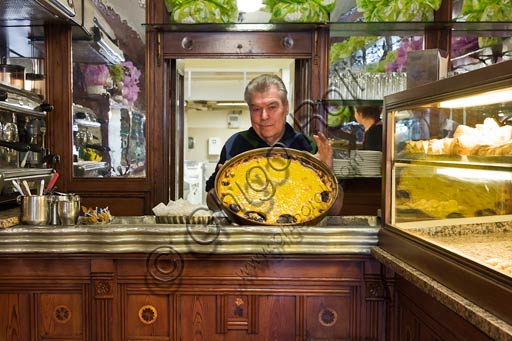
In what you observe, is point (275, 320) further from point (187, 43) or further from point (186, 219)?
point (187, 43)

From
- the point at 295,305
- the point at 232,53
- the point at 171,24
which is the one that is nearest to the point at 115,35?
the point at 171,24

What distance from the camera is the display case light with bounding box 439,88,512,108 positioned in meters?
1.15

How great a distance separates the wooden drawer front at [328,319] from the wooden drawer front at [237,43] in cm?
182

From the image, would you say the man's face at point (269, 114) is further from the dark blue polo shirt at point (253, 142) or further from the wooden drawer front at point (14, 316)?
the wooden drawer front at point (14, 316)

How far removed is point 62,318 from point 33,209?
0.45 m

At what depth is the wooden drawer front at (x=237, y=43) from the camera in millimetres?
3064

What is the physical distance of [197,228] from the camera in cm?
175

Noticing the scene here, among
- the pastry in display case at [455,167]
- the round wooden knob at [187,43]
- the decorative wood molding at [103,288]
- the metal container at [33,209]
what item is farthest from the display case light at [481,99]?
the round wooden knob at [187,43]

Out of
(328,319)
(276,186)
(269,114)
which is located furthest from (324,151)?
(328,319)

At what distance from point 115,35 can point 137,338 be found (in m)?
2.14

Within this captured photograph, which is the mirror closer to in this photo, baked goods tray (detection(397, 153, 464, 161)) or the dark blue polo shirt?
the dark blue polo shirt

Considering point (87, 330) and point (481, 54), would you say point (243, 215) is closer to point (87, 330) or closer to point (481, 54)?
point (87, 330)

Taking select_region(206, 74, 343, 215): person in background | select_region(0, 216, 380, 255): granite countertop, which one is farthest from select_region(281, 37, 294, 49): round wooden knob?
select_region(0, 216, 380, 255): granite countertop

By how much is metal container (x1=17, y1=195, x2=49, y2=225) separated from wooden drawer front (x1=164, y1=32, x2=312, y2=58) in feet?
5.17
